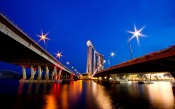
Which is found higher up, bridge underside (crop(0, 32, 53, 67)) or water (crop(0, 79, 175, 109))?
bridge underside (crop(0, 32, 53, 67))

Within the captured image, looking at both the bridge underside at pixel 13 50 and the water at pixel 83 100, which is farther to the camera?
the bridge underside at pixel 13 50

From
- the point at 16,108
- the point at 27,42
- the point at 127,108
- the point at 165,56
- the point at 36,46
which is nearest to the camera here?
the point at 16,108

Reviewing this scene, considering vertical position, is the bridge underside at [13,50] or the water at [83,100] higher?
the bridge underside at [13,50]

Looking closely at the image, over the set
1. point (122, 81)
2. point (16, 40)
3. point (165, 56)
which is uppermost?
point (16, 40)

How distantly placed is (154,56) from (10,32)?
30250 mm

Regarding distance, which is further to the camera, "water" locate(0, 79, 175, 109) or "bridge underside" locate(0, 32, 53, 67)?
A: "bridge underside" locate(0, 32, 53, 67)

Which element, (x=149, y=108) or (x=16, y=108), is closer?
(x=16, y=108)

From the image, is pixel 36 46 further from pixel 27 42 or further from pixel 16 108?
pixel 16 108

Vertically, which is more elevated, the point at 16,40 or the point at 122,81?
the point at 16,40

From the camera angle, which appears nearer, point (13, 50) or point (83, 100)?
point (83, 100)

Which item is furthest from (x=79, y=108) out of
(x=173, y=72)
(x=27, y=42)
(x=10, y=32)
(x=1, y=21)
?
(x=27, y=42)

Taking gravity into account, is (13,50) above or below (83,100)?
above

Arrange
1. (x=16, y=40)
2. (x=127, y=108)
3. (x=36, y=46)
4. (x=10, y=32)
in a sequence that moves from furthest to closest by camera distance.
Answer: (x=36, y=46)
(x=16, y=40)
(x=10, y=32)
(x=127, y=108)

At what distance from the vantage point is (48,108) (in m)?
16.3
